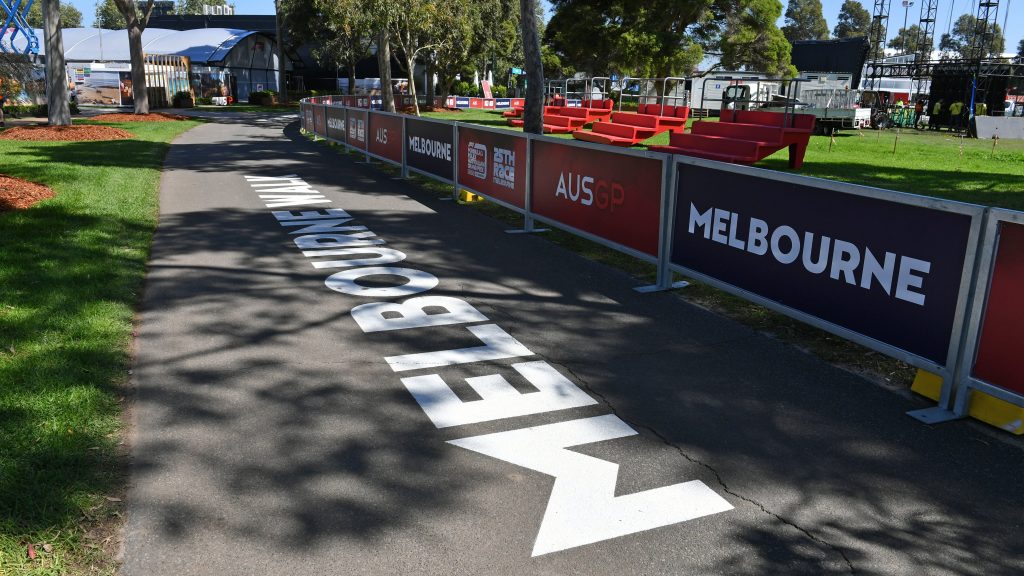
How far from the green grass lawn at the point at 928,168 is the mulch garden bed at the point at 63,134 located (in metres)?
17.6

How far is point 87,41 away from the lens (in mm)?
67188

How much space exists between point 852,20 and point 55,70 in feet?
564

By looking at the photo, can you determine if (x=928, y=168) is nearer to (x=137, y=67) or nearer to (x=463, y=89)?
(x=137, y=67)

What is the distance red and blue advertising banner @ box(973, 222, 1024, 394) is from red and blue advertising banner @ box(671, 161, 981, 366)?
7.7 inches

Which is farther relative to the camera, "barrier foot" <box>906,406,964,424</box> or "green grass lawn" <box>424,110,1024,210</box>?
"green grass lawn" <box>424,110,1024,210</box>

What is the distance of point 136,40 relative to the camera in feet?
112

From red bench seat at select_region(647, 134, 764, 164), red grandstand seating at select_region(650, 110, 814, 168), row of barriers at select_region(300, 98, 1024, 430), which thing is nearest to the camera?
row of barriers at select_region(300, 98, 1024, 430)

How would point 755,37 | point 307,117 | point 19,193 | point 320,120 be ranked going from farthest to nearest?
point 755,37, point 307,117, point 320,120, point 19,193

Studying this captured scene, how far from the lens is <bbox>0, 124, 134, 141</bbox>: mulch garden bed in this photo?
23.7m

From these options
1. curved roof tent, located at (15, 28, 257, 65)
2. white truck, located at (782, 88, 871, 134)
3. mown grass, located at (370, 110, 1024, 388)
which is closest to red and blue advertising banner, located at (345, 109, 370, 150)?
mown grass, located at (370, 110, 1024, 388)

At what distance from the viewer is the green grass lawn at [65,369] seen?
11.9ft

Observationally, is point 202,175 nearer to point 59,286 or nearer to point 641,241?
point 59,286

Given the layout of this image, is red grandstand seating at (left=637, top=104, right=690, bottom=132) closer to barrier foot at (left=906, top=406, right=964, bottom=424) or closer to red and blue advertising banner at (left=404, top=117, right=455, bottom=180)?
red and blue advertising banner at (left=404, top=117, right=455, bottom=180)

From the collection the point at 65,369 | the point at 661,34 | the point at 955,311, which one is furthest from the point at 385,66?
the point at 955,311
